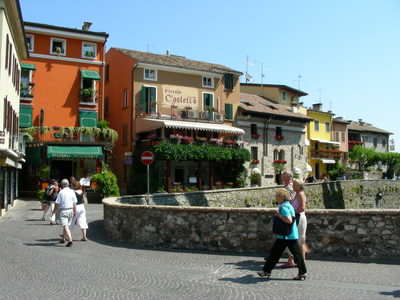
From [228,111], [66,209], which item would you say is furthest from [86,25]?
[66,209]

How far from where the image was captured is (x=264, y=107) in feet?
150

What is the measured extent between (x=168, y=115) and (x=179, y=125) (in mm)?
3412

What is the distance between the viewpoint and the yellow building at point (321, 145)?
2135 inches

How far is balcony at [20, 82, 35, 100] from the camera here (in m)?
31.5

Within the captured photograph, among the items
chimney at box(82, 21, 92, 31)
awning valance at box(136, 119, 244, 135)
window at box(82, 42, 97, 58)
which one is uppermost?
chimney at box(82, 21, 92, 31)

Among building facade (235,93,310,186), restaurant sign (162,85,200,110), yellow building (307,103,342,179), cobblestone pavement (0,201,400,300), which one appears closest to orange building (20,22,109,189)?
restaurant sign (162,85,200,110)

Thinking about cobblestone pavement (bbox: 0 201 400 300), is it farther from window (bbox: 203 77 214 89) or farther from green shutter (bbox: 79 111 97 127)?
window (bbox: 203 77 214 89)

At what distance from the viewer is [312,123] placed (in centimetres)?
5469

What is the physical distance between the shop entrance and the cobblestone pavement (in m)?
20.5

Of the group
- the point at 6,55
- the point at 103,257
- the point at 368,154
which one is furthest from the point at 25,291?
the point at 368,154

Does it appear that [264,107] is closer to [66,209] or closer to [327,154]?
[327,154]

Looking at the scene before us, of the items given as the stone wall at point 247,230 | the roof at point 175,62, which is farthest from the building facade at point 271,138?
the stone wall at point 247,230

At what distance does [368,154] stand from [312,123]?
444 inches

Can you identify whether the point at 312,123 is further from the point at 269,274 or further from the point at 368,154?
the point at 269,274
